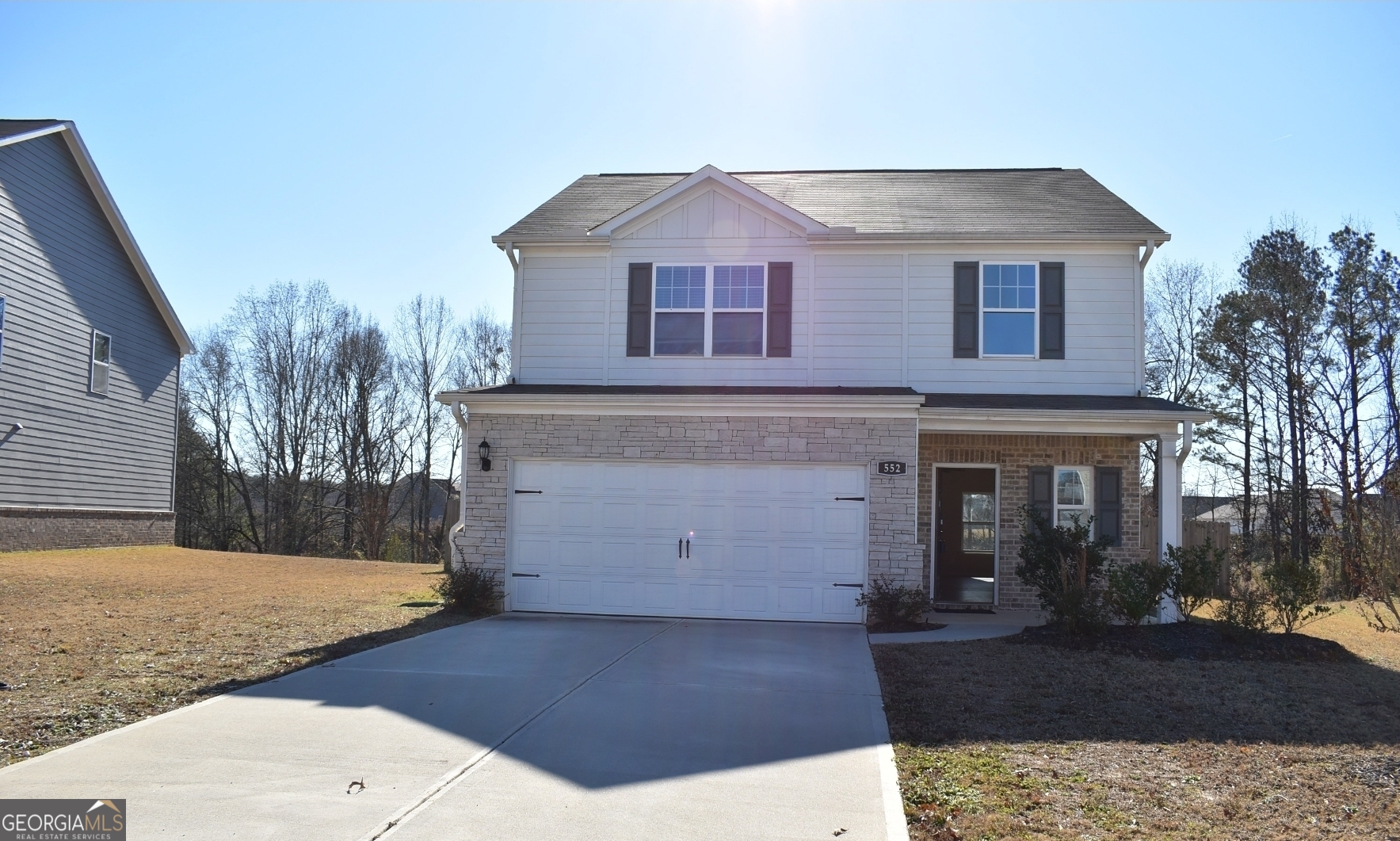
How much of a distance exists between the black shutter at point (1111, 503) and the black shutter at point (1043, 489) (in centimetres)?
62

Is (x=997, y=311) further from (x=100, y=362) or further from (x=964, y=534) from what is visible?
(x=100, y=362)

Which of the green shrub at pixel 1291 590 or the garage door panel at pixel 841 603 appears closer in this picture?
the green shrub at pixel 1291 590

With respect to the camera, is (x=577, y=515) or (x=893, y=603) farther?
(x=577, y=515)

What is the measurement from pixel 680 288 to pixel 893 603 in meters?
5.59

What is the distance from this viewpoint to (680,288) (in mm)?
15352

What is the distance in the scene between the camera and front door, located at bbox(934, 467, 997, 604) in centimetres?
1591

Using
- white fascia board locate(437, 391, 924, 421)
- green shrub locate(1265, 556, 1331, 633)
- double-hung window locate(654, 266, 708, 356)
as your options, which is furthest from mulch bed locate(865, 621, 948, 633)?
double-hung window locate(654, 266, 708, 356)

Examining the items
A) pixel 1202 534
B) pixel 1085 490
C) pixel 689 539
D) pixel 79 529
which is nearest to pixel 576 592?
pixel 689 539

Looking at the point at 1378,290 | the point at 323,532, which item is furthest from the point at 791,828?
the point at 323,532

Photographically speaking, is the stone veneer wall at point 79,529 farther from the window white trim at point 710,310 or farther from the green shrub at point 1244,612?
the green shrub at point 1244,612

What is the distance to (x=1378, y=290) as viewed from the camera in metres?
25.4

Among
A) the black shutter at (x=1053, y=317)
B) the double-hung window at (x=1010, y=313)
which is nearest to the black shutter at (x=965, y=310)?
the double-hung window at (x=1010, y=313)

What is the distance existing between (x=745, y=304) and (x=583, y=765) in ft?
32.3

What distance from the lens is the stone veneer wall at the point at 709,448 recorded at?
13.2 metres
